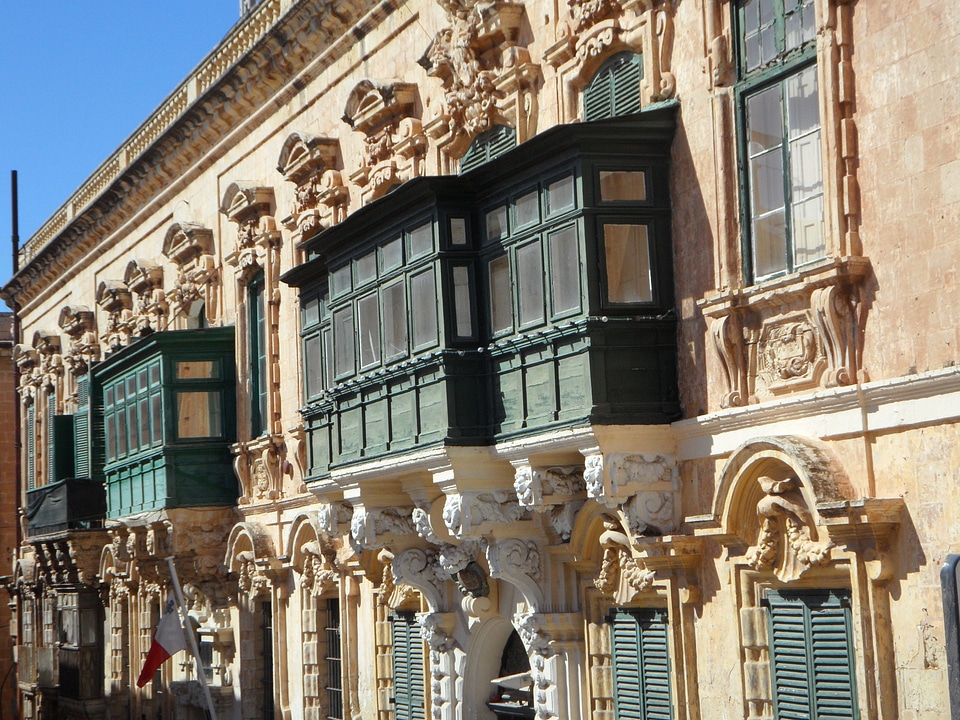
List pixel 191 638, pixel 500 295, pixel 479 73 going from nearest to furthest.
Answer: pixel 500 295 < pixel 479 73 < pixel 191 638

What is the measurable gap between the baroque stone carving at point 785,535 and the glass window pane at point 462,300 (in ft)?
10.9

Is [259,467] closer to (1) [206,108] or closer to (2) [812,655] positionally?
(1) [206,108]

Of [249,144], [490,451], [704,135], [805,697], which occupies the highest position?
[249,144]

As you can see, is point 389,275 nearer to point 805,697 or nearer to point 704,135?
point 704,135

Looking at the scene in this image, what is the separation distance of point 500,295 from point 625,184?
1.59 m

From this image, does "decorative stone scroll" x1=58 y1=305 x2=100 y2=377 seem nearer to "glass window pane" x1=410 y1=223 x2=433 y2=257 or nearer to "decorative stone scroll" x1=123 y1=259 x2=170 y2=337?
"decorative stone scroll" x1=123 y1=259 x2=170 y2=337

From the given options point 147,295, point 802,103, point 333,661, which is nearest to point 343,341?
point 333,661

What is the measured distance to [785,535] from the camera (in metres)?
Result: 11.2

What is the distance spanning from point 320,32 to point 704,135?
7.60 metres

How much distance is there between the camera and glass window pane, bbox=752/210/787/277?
11.4m

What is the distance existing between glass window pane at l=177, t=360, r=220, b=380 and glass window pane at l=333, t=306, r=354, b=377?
606 cm

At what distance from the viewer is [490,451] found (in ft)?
44.5

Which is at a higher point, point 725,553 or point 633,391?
point 633,391

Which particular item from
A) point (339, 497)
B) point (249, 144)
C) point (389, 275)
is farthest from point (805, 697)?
point (249, 144)
